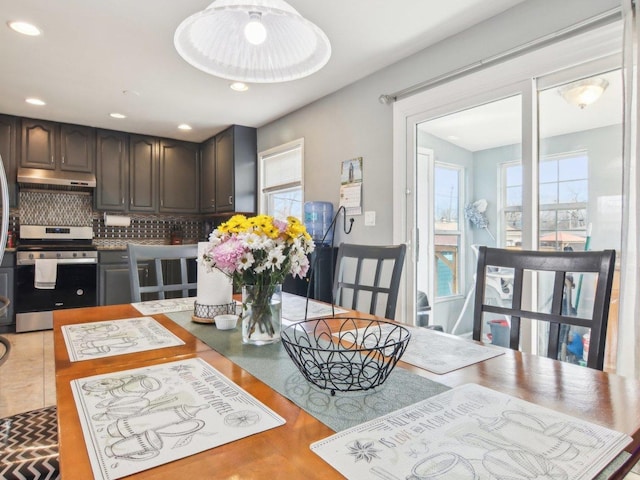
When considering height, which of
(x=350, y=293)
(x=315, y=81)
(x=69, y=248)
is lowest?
(x=350, y=293)

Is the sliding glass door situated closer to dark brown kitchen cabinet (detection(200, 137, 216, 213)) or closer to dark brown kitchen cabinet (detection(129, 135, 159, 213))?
dark brown kitchen cabinet (detection(200, 137, 216, 213))

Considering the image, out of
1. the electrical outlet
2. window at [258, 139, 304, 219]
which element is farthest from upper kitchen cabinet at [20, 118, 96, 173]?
the electrical outlet

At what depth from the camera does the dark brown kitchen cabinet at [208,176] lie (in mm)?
4684

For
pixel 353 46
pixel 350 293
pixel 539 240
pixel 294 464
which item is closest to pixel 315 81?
pixel 353 46

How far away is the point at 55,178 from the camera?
13.4 feet

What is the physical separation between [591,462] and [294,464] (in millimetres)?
401

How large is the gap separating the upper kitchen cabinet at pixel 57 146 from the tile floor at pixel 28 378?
1833 mm

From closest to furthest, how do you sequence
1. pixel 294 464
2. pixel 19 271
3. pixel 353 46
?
pixel 294 464 → pixel 353 46 → pixel 19 271

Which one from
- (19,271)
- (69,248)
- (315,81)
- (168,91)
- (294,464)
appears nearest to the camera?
(294,464)

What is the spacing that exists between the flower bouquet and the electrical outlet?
6.15 feet

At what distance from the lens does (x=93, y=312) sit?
59.1 inches

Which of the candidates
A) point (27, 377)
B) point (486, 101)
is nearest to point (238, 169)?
point (27, 377)

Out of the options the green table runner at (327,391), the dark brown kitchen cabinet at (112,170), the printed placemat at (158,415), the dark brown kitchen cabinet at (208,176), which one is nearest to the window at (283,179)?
the dark brown kitchen cabinet at (208,176)

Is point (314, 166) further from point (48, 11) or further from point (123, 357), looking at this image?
point (123, 357)
